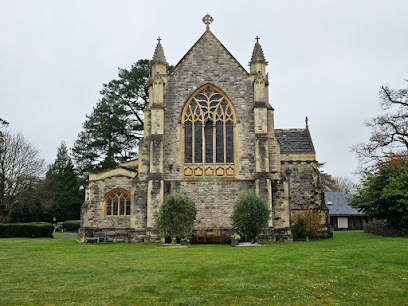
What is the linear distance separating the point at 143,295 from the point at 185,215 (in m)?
14.1

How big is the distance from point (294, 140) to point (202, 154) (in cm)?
957

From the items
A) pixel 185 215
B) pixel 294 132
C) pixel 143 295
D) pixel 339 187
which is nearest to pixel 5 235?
pixel 185 215

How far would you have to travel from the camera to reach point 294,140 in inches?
1305

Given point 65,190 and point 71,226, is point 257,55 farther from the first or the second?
point 65,190

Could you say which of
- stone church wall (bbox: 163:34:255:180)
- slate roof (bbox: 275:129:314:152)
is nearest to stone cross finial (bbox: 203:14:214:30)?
stone church wall (bbox: 163:34:255:180)

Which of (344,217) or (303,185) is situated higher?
(303,185)

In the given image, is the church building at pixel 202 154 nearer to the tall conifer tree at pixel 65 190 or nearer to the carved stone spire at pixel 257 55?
the carved stone spire at pixel 257 55

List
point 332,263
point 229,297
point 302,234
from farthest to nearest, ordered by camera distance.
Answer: point 302,234 → point 332,263 → point 229,297

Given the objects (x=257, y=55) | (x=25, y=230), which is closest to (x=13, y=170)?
(x=25, y=230)

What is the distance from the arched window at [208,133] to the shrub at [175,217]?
169 inches

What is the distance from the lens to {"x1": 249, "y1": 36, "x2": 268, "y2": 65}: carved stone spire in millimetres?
28516

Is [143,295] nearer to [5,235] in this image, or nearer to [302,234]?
[302,234]

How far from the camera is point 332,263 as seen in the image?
1287 cm

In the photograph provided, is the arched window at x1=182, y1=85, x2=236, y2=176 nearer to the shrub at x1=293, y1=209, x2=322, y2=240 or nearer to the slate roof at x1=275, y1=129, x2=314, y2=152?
the shrub at x1=293, y1=209, x2=322, y2=240
